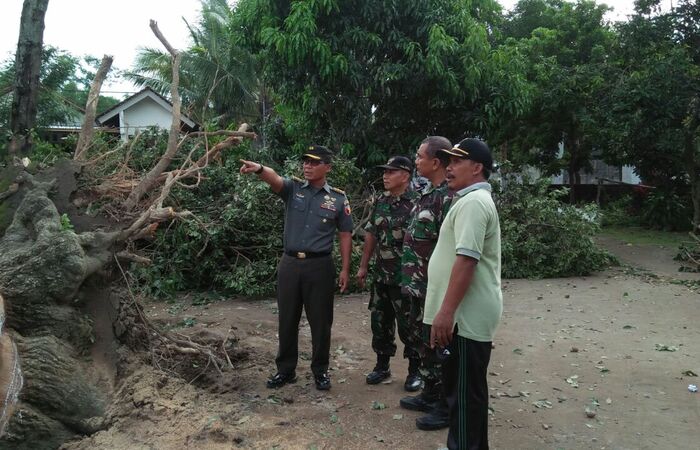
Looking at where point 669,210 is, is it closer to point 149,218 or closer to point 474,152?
point 474,152

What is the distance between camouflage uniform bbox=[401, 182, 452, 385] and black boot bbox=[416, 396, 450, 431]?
200mm

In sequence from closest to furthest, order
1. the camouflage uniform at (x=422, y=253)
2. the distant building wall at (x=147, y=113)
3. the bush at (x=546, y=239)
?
the camouflage uniform at (x=422, y=253) → the bush at (x=546, y=239) → the distant building wall at (x=147, y=113)

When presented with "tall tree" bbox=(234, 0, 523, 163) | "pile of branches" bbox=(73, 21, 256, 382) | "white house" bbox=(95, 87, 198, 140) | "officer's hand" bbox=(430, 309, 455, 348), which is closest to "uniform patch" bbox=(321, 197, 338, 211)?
"pile of branches" bbox=(73, 21, 256, 382)

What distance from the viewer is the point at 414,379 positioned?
4.07 meters

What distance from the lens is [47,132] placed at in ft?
48.9

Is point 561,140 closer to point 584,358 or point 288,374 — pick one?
point 584,358

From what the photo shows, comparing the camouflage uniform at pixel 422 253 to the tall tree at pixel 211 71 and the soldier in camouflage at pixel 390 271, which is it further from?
the tall tree at pixel 211 71

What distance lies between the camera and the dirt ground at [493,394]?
3277 mm

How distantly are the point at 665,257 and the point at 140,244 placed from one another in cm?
1016

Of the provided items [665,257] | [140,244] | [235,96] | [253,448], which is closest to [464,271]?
[253,448]

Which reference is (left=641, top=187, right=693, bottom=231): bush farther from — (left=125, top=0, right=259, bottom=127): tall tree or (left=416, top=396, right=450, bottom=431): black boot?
(left=416, top=396, right=450, bottom=431): black boot

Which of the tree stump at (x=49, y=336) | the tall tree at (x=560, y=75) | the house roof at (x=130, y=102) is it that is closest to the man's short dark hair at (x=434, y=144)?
the tree stump at (x=49, y=336)

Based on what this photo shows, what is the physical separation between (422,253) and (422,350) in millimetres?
656

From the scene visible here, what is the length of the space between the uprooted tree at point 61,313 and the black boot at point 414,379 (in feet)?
4.79
